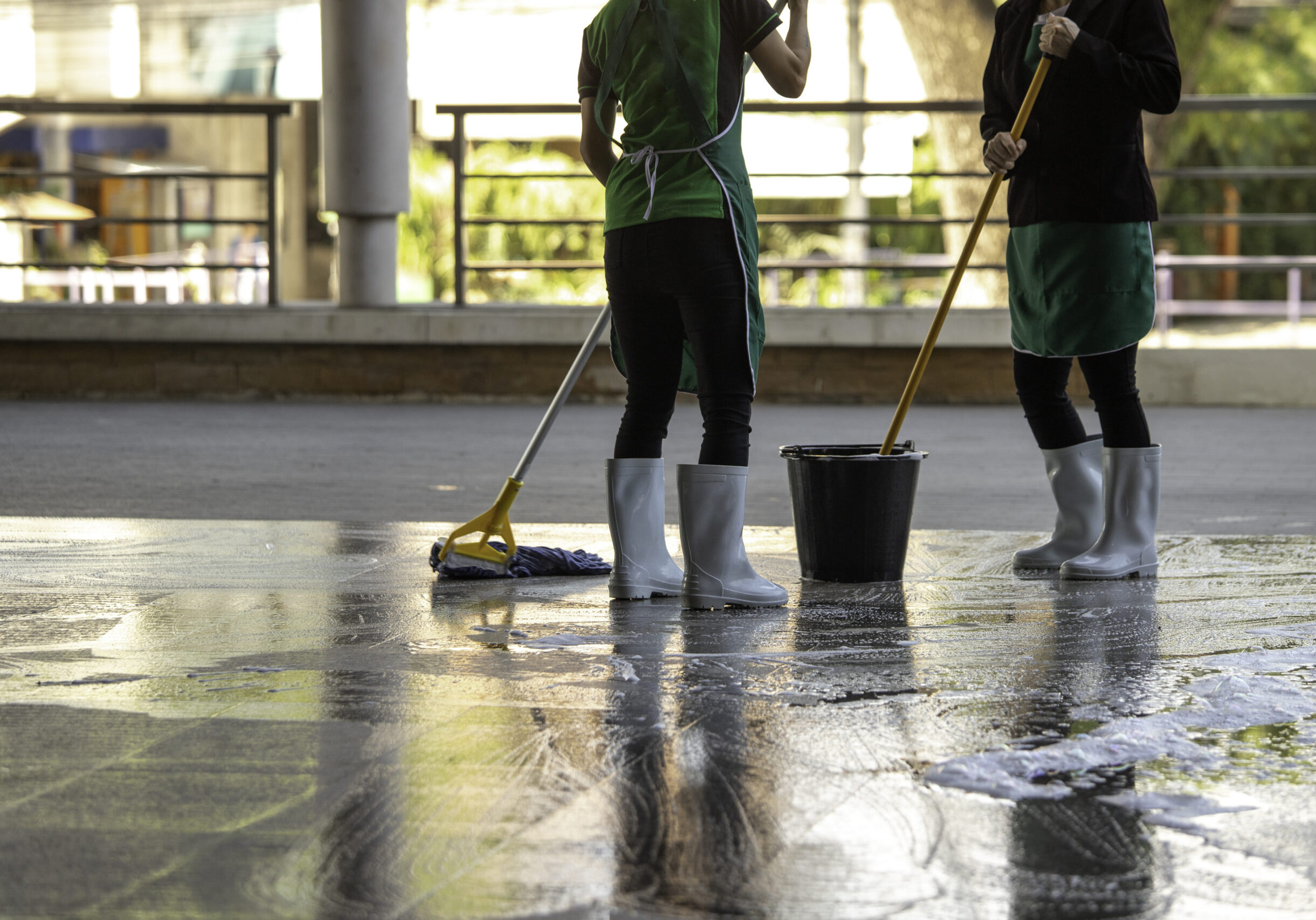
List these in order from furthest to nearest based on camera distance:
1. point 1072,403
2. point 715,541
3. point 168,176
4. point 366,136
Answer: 1. point 168,176
2. point 366,136
3. point 1072,403
4. point 715,541

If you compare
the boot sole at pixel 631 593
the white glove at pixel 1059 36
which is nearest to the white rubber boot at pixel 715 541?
the boot sole at pixel 631 593

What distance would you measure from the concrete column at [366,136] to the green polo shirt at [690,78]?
637cm

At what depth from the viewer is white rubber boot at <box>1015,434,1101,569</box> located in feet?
14.9

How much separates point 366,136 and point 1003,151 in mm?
6497

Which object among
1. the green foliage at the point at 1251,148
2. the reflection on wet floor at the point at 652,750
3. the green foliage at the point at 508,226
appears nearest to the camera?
the reflection on wet floor at the point at 652,750

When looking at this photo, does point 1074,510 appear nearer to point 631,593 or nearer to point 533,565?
point 631,593

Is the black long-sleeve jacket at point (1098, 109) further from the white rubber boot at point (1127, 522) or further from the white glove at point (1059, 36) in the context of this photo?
the white rubber boot at point (1127, 522)

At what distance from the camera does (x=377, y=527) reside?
5309mm

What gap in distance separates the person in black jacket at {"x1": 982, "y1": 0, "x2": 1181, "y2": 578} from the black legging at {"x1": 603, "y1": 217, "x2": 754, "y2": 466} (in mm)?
899

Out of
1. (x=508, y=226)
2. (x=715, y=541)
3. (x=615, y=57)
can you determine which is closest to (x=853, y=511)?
(x=715, y=541)

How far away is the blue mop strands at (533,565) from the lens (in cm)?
440

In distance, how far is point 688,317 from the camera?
3.91 m

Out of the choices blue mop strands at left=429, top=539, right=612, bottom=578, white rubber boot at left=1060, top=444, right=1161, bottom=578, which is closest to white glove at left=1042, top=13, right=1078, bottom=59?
white rubber boot at left=1060, top=444, right=1161, bottom=578

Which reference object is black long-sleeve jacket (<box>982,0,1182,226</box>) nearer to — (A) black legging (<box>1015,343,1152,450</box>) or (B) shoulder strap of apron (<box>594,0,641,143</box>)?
(A) black legging (<box>1015,343,1152,450</box>)
